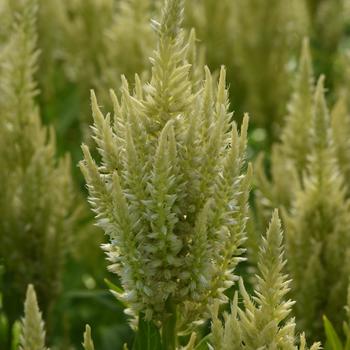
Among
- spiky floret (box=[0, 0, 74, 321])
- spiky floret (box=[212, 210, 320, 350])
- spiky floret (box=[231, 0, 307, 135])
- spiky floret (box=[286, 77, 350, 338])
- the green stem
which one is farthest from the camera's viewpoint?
spiky floret (box=[231, 0, 307, 135])

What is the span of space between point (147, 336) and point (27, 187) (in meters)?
1.21

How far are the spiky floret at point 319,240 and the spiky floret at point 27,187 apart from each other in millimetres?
858

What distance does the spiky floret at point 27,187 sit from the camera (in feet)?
10.0

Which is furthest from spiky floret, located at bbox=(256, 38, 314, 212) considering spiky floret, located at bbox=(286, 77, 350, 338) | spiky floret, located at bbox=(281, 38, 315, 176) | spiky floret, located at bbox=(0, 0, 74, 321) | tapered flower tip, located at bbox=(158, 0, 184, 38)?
tapered flower tip, located at bbox=(158, 0, 184, 38)

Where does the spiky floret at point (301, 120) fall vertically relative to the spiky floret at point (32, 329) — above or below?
above

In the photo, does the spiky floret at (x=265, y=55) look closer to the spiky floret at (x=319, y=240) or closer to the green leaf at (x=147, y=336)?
the spiky floret at (x=319, y=240)

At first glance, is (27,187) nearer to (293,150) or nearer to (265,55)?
(293,150)

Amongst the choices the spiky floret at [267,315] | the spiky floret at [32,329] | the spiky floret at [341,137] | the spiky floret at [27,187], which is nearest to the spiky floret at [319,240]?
the spiky floret at [341,137]

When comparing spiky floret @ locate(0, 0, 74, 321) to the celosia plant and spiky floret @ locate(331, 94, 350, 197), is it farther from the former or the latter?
spiky floret @ locate(331, 94, 350, 197)

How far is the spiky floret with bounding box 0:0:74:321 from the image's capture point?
3.05 m

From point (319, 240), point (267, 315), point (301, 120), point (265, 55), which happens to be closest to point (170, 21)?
point (267, 315)

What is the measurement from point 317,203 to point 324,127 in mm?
252

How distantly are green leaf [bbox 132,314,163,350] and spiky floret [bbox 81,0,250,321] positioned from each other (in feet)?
0.27

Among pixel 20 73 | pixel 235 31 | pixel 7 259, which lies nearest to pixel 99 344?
pixel 7 259
